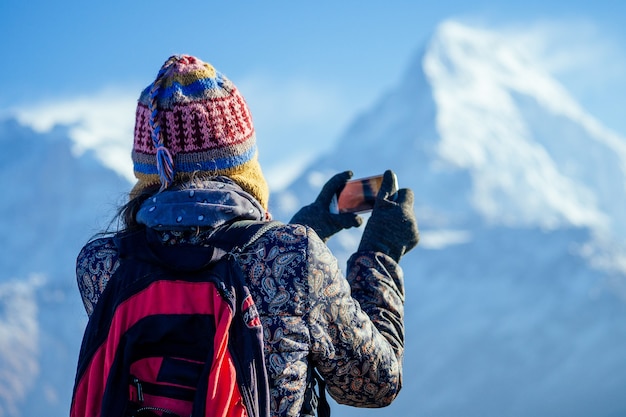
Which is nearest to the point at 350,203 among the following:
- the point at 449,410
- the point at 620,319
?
the point at 449,410

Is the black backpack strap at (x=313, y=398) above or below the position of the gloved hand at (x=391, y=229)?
below

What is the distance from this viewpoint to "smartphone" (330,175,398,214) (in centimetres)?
249

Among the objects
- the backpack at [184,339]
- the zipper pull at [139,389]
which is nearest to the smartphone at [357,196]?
the backpack at [184,339]

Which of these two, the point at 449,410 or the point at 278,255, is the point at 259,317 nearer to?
the point at 278,255

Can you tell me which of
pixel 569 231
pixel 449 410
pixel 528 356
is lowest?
pixel 449 410

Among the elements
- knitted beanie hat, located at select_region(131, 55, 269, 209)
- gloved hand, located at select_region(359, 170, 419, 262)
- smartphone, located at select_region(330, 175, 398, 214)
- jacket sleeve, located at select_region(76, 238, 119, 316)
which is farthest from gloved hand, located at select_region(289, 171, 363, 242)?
jacket sleeve, located at select_region(76, 238, 119, 316)

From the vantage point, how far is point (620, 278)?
150ft

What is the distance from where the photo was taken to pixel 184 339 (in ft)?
5.89

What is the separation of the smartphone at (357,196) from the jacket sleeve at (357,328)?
1.22 ft

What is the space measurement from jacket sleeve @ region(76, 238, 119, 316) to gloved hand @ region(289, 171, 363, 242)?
1.97ft

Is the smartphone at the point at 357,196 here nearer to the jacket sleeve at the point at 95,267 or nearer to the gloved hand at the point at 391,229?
the gloved hand at the point at 391,229

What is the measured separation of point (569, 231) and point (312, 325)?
49.4m

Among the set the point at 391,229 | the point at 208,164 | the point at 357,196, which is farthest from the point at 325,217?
the point at 208,164

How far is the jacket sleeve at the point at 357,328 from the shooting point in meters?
1.84
